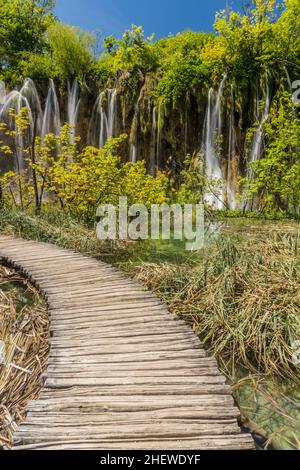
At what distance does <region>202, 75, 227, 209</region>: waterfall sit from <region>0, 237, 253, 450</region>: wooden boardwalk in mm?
12421

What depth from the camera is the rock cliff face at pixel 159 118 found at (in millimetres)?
15016

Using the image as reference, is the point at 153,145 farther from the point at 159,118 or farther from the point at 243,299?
the point at 243,299

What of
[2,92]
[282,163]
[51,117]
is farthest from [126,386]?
[2,92]

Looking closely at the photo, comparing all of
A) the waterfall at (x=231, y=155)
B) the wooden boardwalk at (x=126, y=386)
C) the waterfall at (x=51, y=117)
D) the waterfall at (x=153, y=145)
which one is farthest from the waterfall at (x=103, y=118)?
the wooden boardwalk at (x=126, y=386)

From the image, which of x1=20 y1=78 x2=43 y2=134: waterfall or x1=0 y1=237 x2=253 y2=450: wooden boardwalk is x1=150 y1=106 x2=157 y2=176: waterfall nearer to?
x1=20 y1=78 x2=43 y2=134: waterfall

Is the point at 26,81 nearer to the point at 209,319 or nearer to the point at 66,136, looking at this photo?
the point at 66,136

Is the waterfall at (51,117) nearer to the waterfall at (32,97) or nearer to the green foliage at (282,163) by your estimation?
the waterfall at (32,97)

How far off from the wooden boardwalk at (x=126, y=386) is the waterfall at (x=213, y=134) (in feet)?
40.8

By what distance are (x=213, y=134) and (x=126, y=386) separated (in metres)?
14.6

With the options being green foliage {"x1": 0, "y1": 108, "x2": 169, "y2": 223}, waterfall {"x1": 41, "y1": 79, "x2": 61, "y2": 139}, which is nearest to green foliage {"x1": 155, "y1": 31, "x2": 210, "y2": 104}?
waterfall {"x1": 41, "y1": 79, "x2": 61, "y2": 139}

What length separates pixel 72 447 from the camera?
5.51 ft

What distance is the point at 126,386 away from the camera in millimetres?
2168
